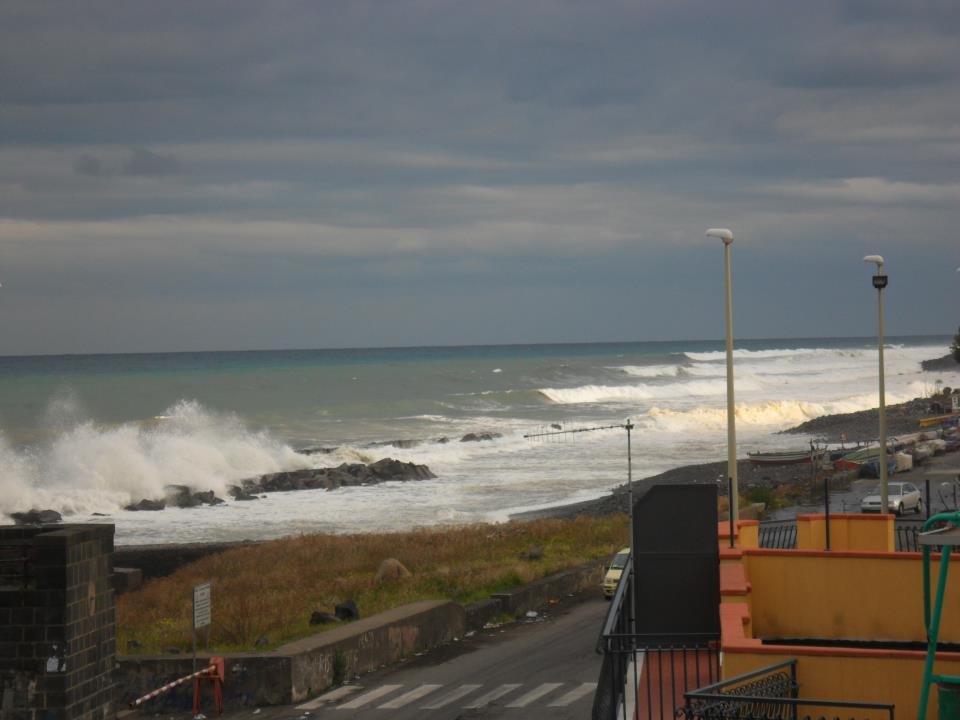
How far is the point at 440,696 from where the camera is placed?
18.9m

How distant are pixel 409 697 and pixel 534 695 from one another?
1.93 m

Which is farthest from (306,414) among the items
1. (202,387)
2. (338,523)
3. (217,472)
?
(338,523)

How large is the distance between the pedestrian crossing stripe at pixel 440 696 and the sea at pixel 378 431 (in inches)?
965

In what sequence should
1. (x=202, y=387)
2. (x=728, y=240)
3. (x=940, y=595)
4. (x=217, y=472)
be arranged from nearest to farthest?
(x=940, y=595) < (x=728, y=240) < (x=217, y=472) < (x=202, y=387)

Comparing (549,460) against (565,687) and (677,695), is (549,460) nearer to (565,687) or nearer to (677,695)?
(565,687)

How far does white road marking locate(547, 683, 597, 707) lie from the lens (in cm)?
1809

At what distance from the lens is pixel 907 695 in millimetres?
11109

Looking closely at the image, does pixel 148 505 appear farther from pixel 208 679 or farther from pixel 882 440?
pixel 208 679

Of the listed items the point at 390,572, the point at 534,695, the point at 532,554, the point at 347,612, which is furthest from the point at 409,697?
the point at 532,554

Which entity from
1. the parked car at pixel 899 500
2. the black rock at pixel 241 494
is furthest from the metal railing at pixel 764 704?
the black rock at pixel 241 494

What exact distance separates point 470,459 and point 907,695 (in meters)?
57.0

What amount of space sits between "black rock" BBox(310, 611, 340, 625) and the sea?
811 inches

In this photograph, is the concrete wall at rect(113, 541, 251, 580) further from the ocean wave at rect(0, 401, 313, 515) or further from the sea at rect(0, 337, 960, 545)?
the ocean wave at rect(0, 401, 313, 515)

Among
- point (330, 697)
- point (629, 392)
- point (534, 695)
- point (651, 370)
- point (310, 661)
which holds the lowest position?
point (330, 697)
